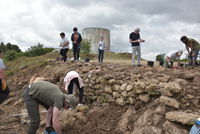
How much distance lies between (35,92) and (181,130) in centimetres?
253

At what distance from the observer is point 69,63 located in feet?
23.7

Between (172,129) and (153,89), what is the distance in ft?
3.83

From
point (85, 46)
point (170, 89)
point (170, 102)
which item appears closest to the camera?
point (170, 102)

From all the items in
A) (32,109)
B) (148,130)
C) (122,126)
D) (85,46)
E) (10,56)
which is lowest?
(122,126)

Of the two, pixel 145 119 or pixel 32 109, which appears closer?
pixel 32 109

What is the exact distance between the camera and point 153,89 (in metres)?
3.59

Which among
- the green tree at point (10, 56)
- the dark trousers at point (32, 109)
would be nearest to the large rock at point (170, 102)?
the dark trousers at point (32, 109)

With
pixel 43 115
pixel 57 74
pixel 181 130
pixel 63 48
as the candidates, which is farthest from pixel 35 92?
pixel 63 48

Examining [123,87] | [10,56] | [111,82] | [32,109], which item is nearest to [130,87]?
[123,87]

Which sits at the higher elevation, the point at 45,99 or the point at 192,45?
the point at 192,45

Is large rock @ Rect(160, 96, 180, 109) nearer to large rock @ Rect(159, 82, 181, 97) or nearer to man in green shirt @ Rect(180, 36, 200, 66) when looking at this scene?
large rock @ Rect(159, 82, 181, 97)

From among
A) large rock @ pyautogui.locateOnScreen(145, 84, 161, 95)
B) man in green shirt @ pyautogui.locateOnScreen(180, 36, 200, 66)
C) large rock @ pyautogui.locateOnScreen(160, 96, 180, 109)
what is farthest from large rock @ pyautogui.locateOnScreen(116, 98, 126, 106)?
man in green shirt @ pyautogui.locateOnScreen(180, 36, 200, 66)

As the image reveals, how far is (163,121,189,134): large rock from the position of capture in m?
2.44

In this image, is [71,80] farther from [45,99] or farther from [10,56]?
[10,56]
